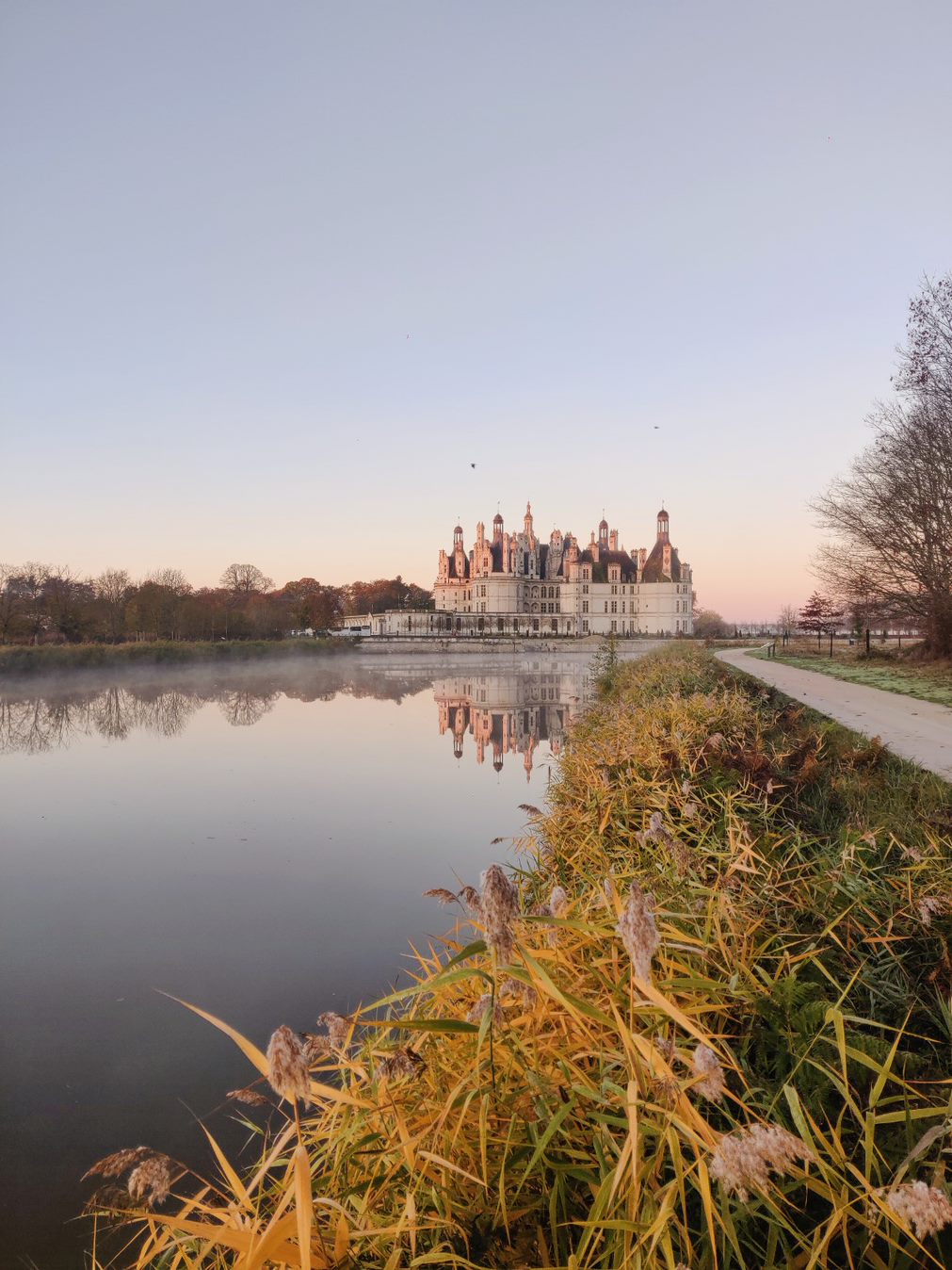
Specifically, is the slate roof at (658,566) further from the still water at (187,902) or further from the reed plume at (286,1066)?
the reed plume at (286,1066)

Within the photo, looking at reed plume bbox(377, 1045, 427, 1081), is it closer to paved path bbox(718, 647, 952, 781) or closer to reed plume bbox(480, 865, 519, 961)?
reed plume bbox(480, 865, 519, 961)

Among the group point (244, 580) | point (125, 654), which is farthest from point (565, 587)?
point (125, 654)

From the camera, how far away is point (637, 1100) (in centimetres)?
118

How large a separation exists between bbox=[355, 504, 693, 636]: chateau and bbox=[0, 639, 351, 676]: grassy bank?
3617 centimetres

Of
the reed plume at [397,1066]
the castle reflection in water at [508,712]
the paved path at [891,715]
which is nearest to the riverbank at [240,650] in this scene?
the castle reflection in water at [508,712]

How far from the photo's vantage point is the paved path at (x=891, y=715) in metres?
6.20

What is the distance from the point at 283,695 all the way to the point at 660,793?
20774 mm

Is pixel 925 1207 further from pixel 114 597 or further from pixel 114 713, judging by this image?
pixel 114 597

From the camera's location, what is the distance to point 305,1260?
0.99 metres

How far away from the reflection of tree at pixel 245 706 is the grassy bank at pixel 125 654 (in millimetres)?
16002

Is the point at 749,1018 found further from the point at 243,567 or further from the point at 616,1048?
the point at 243,567

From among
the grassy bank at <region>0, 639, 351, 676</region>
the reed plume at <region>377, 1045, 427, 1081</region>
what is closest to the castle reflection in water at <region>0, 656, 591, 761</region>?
the grassy bank at <region>0, 639, 351, 676</region>

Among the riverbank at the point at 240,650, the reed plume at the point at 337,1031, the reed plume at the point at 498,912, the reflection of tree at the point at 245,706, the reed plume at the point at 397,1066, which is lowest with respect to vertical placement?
the reflection of tree at the point at 245,706

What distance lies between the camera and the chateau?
Result: 292 ft
